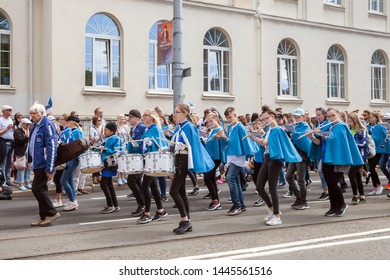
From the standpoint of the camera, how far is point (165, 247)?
865cm

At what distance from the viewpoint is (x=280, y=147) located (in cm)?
1045

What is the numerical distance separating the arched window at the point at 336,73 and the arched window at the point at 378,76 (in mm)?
2188

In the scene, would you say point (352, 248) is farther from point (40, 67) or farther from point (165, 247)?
point (40, 67)

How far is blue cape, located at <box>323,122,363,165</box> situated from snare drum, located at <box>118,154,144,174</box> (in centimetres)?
326

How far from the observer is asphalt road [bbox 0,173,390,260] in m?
8.15

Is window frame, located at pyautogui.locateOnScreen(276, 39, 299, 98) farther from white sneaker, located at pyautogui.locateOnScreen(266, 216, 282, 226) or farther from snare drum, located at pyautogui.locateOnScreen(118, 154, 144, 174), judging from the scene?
snare drum, located at pyautogui.locateOnScreen(118, 154, 144, 174)

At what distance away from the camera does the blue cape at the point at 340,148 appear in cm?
1128

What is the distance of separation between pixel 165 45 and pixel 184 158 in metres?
9.01

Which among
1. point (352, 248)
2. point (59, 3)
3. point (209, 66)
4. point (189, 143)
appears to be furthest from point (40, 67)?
point (352, 248)

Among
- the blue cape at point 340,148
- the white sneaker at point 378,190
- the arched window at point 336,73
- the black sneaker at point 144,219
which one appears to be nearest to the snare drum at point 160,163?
the black sneaker at point 144,219

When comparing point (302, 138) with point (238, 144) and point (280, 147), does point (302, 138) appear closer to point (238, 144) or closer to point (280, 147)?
point (238, 144)

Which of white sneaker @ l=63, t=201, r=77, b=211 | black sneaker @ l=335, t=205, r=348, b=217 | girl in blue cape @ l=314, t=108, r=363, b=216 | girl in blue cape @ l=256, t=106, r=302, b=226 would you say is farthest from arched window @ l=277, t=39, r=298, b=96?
girl in blue cape @ l=256, t=106, r=302, b=226

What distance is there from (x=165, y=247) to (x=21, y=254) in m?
1.85
